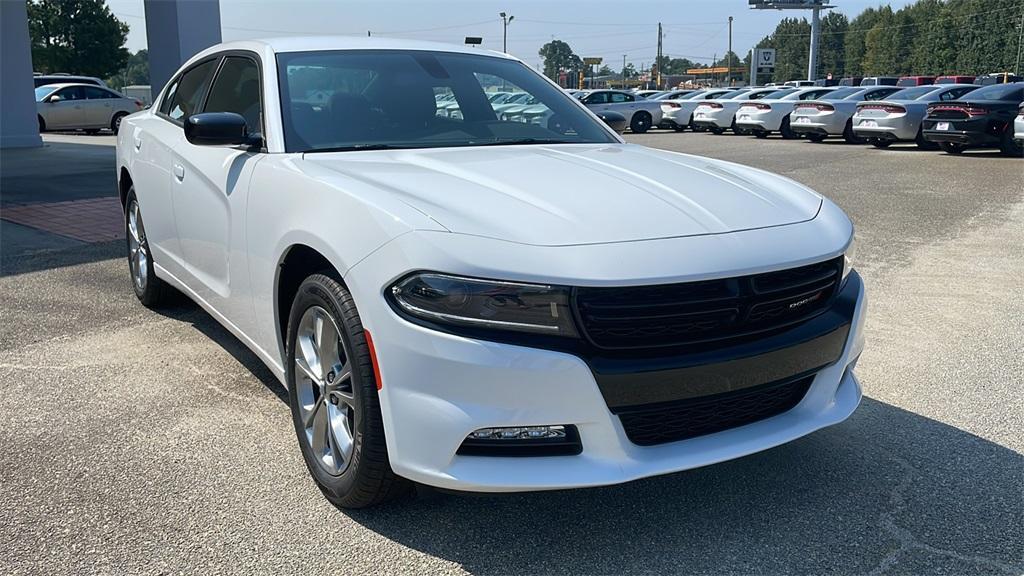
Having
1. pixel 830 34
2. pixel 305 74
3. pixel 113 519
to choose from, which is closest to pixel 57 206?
pixel 305 74

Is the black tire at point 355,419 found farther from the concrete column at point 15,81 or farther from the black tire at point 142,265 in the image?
the concrete column at point 15,81

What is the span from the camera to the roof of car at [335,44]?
3.98 metres

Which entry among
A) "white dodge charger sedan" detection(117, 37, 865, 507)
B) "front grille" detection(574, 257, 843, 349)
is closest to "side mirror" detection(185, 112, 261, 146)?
"white dodge charger sedan" detection(117, 37, 865, 507)

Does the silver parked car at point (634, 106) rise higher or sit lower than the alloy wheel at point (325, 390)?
higher

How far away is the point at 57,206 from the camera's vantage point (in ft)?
31.3

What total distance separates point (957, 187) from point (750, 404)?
10.7m

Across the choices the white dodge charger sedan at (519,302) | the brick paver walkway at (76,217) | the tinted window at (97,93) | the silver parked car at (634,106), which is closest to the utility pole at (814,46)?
the silver parked car at (634,106)

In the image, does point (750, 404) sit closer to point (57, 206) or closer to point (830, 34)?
point (57, 206)

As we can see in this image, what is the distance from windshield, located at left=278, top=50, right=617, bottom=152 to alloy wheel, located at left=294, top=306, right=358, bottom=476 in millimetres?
841

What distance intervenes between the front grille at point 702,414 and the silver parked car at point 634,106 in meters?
25.7

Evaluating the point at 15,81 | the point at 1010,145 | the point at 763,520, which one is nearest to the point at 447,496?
the point at 763,520

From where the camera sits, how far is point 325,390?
2.93 m

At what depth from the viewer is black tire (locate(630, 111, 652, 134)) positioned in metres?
28.4

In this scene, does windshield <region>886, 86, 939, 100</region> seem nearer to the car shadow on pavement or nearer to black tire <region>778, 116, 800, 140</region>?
black tire <region>778, 116, 800, 140</region>
